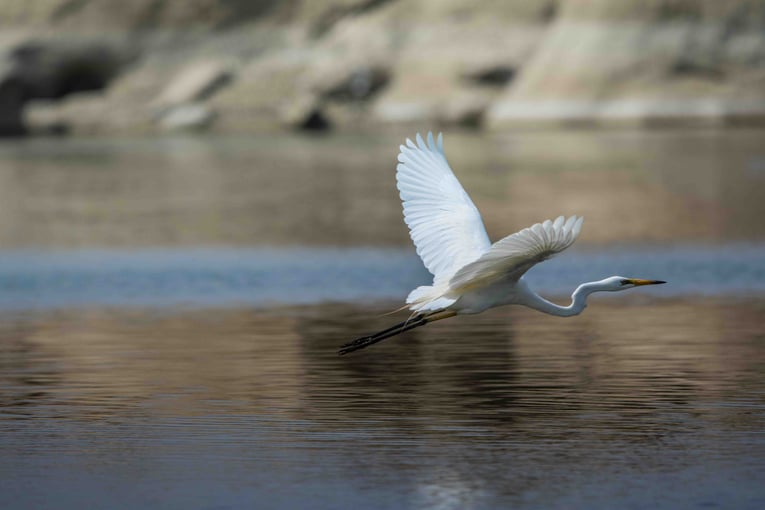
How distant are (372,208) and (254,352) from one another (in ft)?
55.8

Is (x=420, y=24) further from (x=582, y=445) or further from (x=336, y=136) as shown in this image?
(x=582, y=445)

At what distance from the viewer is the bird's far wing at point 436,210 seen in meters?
12.1

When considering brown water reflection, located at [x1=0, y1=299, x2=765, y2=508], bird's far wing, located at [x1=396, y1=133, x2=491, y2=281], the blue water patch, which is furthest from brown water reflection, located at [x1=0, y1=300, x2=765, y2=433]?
the blue water patch

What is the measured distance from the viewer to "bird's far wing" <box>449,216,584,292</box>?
32.4 ft

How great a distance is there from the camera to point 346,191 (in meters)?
35.4

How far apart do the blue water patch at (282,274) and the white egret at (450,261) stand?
5.85 metres

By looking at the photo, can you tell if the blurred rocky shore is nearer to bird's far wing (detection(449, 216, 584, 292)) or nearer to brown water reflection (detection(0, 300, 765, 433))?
brown water reflection (detection(0, 300, 765, 433))

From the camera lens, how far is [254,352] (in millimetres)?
14352

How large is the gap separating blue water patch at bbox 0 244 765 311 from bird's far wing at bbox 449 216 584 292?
6.78 m

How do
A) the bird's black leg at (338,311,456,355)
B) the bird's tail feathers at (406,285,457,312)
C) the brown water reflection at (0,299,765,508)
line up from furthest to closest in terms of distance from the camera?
1. the bird's black leg at (338,311,456,355)
2. the bird's tail feathers at (406,285,457,312)
3. the brown water reflection at (0,299,765,508)

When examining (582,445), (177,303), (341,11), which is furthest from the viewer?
(341,11)

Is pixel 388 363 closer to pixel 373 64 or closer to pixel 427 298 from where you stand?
pixel 427 298

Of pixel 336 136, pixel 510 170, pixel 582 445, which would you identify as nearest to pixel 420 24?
pixel 336 136

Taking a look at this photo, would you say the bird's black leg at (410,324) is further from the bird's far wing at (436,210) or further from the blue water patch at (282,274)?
the blue water patch at (282,274)
